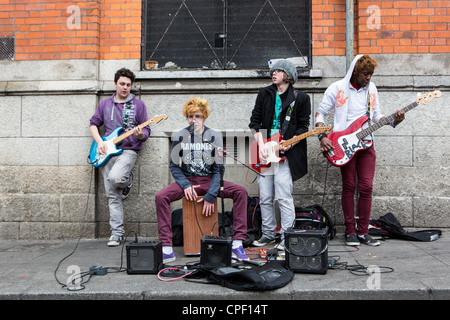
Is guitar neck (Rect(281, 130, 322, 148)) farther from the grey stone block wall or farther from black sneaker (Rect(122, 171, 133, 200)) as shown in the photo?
black sneaker (Rect(122, 171, 133, 200))

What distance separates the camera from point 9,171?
6273 mm

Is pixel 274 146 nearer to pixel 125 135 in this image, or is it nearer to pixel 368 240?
pixel 368 240

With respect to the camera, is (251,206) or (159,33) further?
(159,33)

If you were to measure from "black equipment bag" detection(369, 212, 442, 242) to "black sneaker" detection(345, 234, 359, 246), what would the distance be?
1.60 feet

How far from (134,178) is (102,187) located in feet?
1.54

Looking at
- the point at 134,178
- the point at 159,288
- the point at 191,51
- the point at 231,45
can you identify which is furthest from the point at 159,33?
the point at 159,288

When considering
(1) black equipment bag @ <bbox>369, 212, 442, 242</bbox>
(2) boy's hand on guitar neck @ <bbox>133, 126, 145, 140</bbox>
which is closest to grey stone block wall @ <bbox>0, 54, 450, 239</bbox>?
(1) black equipment bag @ <bbox>369, 212, 442, 242</bbox>

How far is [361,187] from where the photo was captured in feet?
17.1

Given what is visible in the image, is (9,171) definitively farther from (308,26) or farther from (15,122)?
(308,26)

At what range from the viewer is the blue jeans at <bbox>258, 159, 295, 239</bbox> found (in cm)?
517

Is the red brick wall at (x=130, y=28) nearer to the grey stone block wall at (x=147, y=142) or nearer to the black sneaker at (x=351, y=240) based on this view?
the grey stone block wall at (x=147, y=142)

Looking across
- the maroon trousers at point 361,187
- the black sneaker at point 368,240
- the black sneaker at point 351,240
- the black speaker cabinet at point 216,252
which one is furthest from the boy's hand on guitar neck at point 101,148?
the black sneaker at point 368,240

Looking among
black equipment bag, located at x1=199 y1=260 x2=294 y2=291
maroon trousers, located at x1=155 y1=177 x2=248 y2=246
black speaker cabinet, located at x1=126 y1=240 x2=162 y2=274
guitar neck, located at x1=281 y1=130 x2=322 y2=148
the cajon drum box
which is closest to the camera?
black equipment bag, located at x1=199 y1=260 x2=294 y2=291

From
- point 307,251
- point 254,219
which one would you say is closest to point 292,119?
point 254,219
